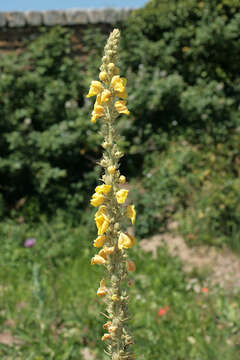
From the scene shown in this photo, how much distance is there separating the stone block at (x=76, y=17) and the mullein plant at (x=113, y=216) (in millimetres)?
5381

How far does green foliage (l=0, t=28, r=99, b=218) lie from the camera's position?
4.92 m

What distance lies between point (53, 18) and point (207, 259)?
409 cm

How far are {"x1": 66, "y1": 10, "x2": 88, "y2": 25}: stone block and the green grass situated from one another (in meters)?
3.32

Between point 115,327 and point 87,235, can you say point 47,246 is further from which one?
point 115,327

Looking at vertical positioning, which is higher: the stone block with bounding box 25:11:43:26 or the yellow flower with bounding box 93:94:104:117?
the stone block with bounding box 25:11:43:26

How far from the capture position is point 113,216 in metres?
0.96

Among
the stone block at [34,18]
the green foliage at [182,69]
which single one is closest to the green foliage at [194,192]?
the green foliage at [182,69]

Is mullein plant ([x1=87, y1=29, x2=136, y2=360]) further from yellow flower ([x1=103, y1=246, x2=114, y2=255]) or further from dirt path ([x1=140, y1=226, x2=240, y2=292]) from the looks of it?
dirt path ([x1=140, y1=226, x2=240, y2=292])

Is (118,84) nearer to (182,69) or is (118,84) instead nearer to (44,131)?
(44,131)

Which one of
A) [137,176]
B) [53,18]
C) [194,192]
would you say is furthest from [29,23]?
[194,192]

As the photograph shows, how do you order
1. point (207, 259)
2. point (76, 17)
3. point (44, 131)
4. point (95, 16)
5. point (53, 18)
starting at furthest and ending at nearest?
point (95, 16) < point (76, 17) < point (53, 18) < point (44, 131) < point (207, 259)

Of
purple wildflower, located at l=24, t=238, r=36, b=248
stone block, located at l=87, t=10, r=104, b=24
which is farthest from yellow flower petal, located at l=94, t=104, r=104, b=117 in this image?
stone block, located at l=87, t=10, r=104, b=24

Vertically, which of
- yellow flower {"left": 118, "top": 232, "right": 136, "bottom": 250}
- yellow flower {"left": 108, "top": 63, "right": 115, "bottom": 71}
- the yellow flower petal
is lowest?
yellow flower {"left": 118, "top": 232, "right": 136, "bottom": 250}

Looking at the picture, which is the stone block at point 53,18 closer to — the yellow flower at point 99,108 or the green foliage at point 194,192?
the green foliage at point 194,192
